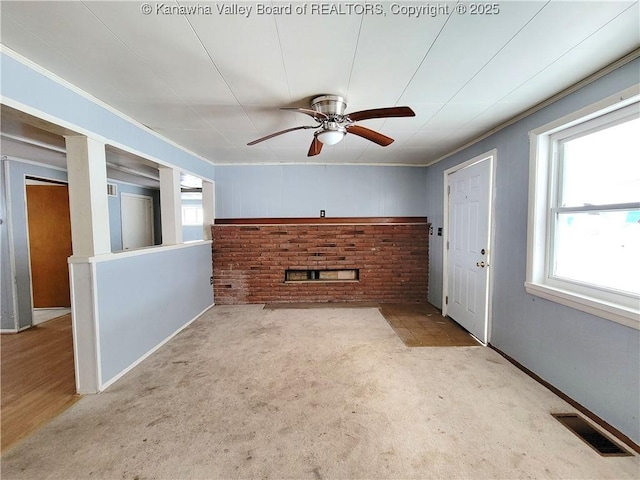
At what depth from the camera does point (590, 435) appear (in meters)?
1.64

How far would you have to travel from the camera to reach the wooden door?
13.0 feet

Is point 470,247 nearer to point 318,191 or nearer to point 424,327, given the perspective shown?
point 424,327

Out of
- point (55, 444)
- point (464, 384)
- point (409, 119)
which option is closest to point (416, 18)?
point (409, 119)

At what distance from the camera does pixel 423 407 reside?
1896mm

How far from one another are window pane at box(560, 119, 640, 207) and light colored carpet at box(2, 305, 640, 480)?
1.50 metres

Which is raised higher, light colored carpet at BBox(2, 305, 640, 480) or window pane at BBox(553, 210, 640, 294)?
window pane at BBox(553, 210, 640, 294)

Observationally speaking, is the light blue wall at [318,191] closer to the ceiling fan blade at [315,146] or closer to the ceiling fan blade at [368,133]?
Result: the ceiling fan blade at [315,146]

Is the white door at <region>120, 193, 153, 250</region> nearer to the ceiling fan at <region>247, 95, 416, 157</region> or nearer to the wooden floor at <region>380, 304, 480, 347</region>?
the ceiling fan at <region>247, 95, 416, 157</region>

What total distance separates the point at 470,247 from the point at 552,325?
1254 mm

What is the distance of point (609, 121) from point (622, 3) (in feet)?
2.63

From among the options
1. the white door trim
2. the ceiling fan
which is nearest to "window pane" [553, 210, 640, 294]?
the white door trim

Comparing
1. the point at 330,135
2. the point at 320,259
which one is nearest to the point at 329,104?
the point at 330,135

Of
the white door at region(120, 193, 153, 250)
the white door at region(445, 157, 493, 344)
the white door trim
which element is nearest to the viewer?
the white door trim

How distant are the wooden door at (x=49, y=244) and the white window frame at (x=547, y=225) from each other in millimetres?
5922
